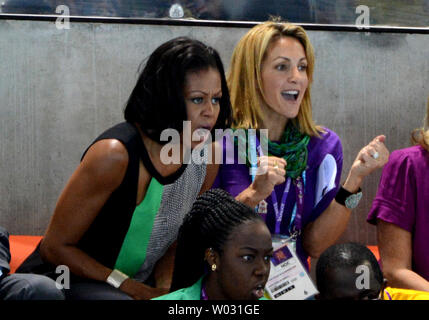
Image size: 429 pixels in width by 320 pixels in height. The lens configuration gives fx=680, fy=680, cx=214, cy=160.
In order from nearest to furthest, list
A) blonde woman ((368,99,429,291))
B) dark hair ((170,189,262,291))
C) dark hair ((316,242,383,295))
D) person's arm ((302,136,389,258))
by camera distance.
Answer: dark hair ((170,189,262,291)) < dark hair ((316,242,383,295)) < person's arm ((302,136,389,258)) < blonde woman ((368,99,429,291))

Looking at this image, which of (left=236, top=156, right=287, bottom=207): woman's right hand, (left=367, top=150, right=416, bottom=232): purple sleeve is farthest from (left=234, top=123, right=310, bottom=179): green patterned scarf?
(left=367, top=150, right=416, bottom=232): purple sleeve

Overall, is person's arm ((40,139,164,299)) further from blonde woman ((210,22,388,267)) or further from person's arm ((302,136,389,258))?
person's arm ((302,136,389,258))

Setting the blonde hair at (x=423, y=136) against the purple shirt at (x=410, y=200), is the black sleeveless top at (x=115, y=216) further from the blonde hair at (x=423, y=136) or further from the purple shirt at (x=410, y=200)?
the blonde hair at (x=423, y=136)

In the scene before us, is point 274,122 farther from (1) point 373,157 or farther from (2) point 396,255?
(2) point 396,255

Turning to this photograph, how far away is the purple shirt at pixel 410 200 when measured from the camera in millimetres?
2904

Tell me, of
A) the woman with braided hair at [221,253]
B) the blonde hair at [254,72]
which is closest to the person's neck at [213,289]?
the woman with braided hair at [221,253]

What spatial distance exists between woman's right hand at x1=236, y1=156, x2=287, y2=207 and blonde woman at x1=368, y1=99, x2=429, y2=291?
67cm

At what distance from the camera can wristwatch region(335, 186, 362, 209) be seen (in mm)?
2775

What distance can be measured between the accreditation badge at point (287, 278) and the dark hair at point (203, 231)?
0.43 m

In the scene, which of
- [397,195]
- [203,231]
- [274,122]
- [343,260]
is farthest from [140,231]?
[397,195]

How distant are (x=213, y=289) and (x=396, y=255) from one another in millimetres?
1084

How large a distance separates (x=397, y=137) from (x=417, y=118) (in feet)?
0.47

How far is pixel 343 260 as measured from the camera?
7.61 feet
